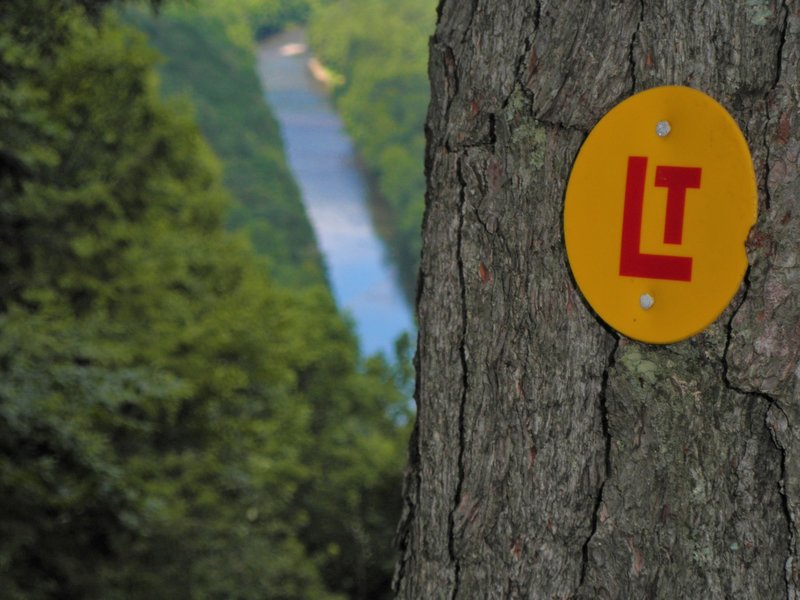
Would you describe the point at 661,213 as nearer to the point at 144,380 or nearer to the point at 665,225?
the point at 665,225

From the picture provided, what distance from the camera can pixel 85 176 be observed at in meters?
13.6

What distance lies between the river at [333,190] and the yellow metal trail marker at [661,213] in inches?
1392

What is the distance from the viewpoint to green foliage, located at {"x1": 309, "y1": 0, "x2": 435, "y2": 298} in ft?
122

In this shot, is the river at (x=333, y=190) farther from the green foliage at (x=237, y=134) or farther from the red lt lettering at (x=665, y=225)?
the red lt lettering at (x=665, y=225)

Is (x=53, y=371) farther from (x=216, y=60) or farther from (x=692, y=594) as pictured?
(x=216, y=60)

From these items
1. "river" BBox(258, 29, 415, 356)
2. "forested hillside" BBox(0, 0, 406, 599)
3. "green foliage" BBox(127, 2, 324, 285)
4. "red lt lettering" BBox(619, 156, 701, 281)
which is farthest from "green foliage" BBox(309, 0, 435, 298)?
"red lt lettering" BBox(619, 156, 701, 281)

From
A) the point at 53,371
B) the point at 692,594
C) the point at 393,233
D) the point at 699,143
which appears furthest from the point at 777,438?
the point at 393,233

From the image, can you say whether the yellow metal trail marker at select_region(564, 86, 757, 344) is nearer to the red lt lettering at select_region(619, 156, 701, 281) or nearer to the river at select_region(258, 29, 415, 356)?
the red lt lettering at select_region(619, 156, 701, 281)

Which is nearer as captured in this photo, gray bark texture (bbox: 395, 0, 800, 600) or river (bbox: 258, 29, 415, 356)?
gray bark texture (bbox: 395, 0, 800, 600)

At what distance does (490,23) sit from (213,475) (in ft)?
33.2

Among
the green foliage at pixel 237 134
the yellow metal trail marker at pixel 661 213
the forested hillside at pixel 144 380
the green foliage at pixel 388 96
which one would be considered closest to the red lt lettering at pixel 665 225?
the yellow metal trail marker at pixel 661 213

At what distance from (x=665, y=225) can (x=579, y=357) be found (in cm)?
19

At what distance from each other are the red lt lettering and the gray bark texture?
A: 0.07 m

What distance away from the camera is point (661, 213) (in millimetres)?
1140
